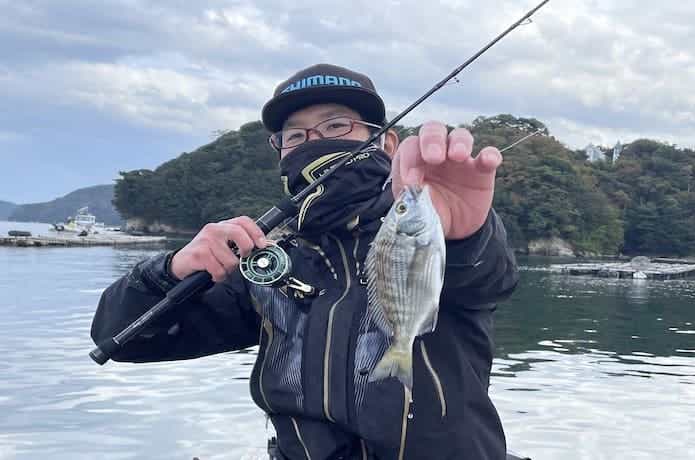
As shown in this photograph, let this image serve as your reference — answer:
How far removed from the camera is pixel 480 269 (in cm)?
286

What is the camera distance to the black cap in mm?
3738

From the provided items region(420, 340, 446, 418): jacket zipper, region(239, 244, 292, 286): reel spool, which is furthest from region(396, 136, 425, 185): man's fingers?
region(239, 244, 292, 286): reel spool

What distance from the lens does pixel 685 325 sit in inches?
1015

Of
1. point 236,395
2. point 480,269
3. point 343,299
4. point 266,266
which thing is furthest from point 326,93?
point 236,395

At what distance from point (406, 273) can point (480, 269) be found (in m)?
0.38

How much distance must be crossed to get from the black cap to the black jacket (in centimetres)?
72

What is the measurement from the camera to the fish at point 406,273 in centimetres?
254

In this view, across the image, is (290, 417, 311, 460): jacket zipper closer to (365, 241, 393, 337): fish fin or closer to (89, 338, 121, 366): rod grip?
(365, 241, 393, 337): fish fin

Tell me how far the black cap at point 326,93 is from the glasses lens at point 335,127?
0.09 meters


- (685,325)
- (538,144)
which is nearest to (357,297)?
(685,325)

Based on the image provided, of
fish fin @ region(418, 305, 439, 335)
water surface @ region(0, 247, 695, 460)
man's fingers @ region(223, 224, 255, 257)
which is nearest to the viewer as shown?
fish fin @ region(418, 305, 439, 335)

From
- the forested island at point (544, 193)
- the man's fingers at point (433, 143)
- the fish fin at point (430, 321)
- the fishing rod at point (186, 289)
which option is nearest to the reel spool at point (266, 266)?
the fishing rod at point (186, 289)

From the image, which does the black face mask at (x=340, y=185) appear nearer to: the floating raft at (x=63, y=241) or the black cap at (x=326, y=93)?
the black cap at (x=326, y=93)

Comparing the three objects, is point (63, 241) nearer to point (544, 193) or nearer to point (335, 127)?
point (544, 193)
